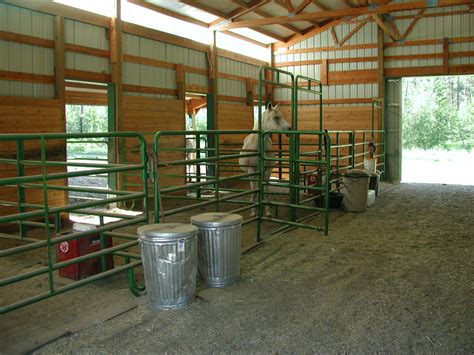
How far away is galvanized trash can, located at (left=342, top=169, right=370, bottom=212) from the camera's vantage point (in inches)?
318

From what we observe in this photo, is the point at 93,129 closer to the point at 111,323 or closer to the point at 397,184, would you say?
the point at 397,184

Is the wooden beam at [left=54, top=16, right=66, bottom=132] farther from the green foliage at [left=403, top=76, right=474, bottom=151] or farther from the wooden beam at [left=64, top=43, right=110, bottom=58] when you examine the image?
the green foliage at [left=403, top=76, right=474, bottom=151]

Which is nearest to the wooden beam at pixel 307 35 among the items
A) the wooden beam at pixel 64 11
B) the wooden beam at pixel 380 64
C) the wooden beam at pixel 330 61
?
the wooden beam at pixel 330 61

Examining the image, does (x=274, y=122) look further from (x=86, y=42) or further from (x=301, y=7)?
(x=301, y=7)

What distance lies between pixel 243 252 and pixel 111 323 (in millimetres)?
2191

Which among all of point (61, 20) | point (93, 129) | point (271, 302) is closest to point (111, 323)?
point (271, 302)

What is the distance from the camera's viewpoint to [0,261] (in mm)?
4996

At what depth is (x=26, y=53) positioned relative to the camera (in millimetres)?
7113

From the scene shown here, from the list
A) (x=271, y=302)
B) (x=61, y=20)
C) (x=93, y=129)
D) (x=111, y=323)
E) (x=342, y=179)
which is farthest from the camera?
(x=93, y=129)

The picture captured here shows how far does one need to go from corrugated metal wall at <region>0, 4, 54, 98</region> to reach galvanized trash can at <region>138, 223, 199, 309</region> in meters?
4.43

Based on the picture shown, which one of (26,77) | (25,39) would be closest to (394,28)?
(25,39)

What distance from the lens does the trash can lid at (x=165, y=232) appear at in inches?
138

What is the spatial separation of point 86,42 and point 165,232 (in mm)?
5736

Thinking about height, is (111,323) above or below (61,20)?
below
